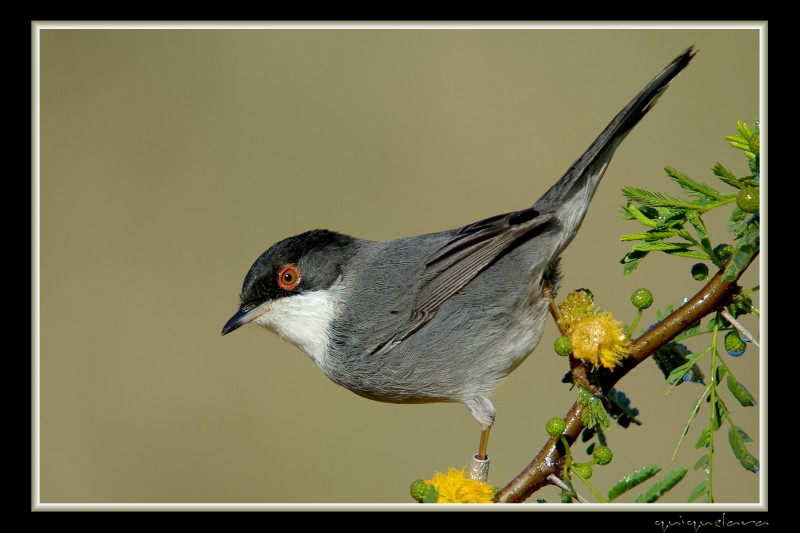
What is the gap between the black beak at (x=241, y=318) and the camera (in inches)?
132

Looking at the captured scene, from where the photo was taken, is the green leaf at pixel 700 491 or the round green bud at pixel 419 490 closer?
the green leaf at pixel 700 491

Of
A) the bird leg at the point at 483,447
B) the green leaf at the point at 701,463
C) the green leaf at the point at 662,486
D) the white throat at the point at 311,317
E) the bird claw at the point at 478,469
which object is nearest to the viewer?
the green leaf at the point at 662,486

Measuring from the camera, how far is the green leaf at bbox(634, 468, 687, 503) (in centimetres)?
189

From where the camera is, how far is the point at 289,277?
11.4 feet

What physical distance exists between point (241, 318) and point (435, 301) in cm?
103

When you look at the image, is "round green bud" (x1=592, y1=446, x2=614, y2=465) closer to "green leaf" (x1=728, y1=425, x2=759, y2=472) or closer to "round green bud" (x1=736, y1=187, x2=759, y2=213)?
"green leaf" (x1=728, y1=425, x2=759, y2=472)

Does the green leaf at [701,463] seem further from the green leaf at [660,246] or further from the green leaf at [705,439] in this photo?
the green leaf at [660,246]

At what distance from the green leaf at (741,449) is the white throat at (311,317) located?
2026mm

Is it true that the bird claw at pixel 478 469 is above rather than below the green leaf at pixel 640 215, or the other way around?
below

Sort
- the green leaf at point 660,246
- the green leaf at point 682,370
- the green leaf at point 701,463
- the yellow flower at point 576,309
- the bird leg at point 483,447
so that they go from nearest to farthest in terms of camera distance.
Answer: the green leaf at point 701,463
the green leaf at point 682,370
the green leaf at point 660,246
the yellow flower at point 576,309
the bird leg at point 483,447

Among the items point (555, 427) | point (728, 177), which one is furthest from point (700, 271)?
point (555, 427)

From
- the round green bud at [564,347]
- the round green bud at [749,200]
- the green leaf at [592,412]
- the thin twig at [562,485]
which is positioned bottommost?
the thin twig at [562,485]

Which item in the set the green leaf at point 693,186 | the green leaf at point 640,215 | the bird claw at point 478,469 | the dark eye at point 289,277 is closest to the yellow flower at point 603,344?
the green leaf at point 640,215

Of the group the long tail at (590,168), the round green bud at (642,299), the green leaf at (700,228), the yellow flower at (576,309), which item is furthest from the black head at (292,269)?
the green leaf at (700,228)
